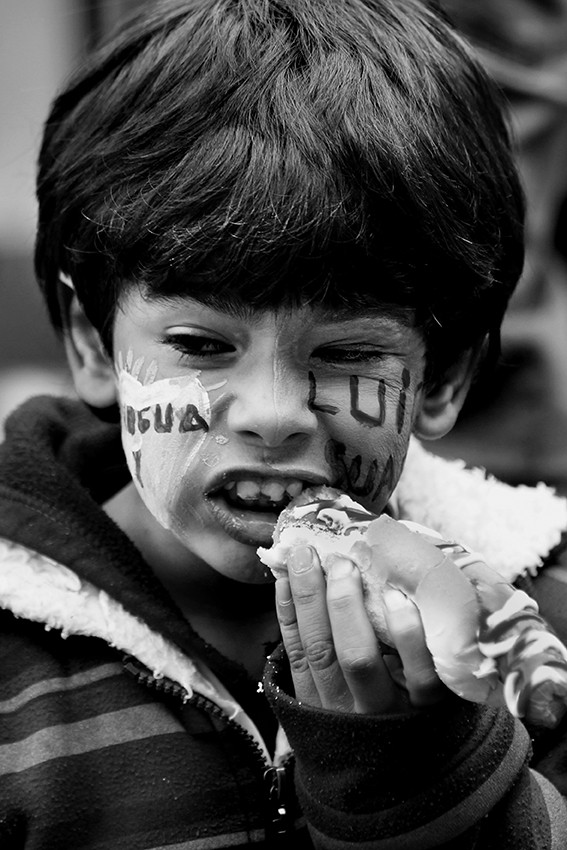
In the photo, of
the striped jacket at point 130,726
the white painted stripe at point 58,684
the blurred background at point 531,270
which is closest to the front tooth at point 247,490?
the striped jacket at point 130,726

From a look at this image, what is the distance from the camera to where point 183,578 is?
172cm

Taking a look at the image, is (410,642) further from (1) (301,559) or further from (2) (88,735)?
(2) (88,735)

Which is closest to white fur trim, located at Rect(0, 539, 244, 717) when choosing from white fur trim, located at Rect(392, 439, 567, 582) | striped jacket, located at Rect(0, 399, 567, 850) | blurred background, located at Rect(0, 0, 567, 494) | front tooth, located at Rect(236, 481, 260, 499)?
striped jacket, located at Rect(0, 399, 567, 850)

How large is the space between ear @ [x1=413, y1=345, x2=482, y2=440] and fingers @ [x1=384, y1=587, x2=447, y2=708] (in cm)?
52

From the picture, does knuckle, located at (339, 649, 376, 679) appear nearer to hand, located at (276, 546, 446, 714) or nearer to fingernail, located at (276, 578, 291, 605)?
hand, located at (276, 546, 446, 714)

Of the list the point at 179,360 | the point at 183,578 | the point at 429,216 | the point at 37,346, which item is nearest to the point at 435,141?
the point at 429,216

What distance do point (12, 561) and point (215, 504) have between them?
293 mm

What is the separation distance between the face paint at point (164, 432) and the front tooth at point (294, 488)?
0.40ft

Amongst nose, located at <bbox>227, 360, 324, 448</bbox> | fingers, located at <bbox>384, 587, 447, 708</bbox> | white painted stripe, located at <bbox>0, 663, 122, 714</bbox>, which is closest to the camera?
fingers, located at <bbox>384, 587, 447, 708</bbox>

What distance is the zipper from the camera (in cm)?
151

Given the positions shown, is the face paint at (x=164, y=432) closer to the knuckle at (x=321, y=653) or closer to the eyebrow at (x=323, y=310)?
the eyebrow at (x=323, y=310)

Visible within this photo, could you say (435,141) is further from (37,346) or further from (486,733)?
(37,346)

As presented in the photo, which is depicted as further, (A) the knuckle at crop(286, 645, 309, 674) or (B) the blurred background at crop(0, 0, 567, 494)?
(B) the blurred background at crop(0, 0, 567, 494)

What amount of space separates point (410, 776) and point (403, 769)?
0.04ft
